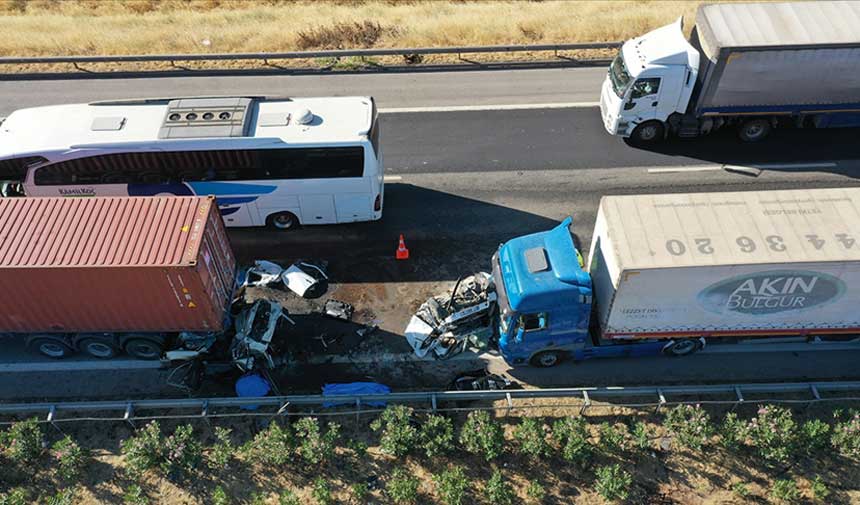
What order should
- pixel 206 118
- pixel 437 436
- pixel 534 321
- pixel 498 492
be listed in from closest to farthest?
pixel 498 492 < pixel 437 436 < pixel 534 321 < pixel 206 118

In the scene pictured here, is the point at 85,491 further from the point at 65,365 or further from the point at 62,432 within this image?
the point at 65,365

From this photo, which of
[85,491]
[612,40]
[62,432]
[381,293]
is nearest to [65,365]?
[62,432]

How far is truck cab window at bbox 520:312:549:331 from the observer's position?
14.2 metres

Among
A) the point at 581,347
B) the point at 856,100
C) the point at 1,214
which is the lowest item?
the point at 581,347

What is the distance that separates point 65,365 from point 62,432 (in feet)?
6.94

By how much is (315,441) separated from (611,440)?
6199mm

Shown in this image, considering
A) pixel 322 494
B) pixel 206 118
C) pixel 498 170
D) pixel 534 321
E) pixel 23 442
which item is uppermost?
pixel 206 118

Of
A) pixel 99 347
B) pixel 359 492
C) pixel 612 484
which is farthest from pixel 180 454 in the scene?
pixel 612 484

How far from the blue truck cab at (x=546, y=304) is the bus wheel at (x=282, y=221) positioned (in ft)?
21.3

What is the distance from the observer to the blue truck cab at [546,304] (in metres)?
14.0

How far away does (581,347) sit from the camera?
49.4ft

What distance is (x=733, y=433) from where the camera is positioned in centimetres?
1369

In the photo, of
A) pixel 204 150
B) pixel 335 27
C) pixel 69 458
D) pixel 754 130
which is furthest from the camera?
pixel 335 27

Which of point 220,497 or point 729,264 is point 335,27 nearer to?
point 729,264
